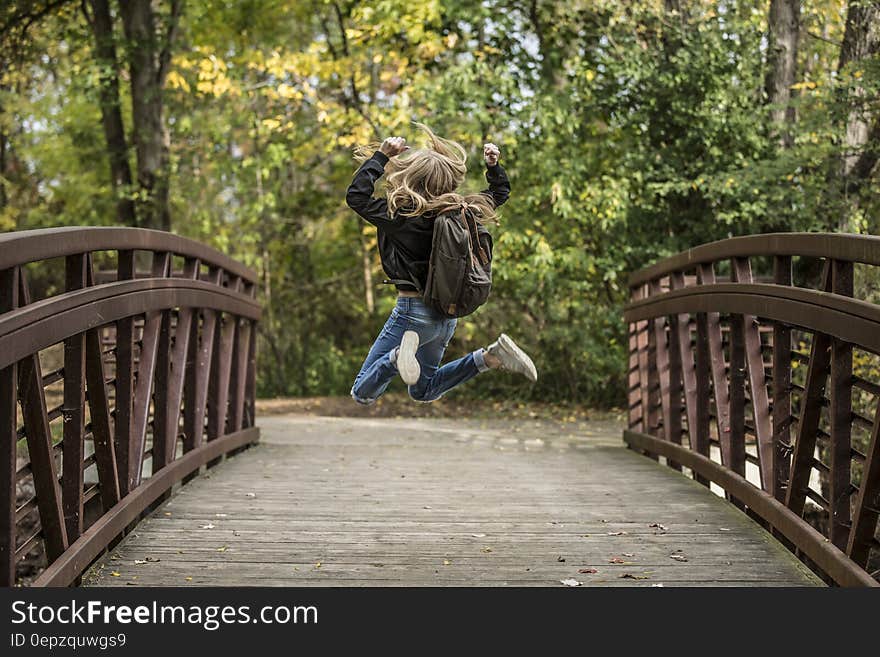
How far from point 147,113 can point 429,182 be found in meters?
10.0

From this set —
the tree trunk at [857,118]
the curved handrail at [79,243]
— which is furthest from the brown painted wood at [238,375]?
the tree trunk at [857,118]

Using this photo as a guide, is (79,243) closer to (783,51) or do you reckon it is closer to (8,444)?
(8,444)

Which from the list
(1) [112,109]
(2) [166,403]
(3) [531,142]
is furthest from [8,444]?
(1) [112,109]

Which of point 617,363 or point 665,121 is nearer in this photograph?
point 665,121

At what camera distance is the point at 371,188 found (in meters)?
5.44

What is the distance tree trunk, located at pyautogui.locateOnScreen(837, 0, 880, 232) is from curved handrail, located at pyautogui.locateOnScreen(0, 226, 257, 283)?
22.5 ft

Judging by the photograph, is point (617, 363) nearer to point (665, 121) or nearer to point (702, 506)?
point (665, 121)

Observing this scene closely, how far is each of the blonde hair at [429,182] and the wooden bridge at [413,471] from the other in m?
1.24

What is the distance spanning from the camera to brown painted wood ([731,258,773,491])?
5.63 m

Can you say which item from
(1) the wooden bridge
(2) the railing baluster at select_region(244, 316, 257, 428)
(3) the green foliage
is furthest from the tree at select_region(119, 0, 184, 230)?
(1) the wooden bridge

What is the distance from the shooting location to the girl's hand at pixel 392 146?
536cm
